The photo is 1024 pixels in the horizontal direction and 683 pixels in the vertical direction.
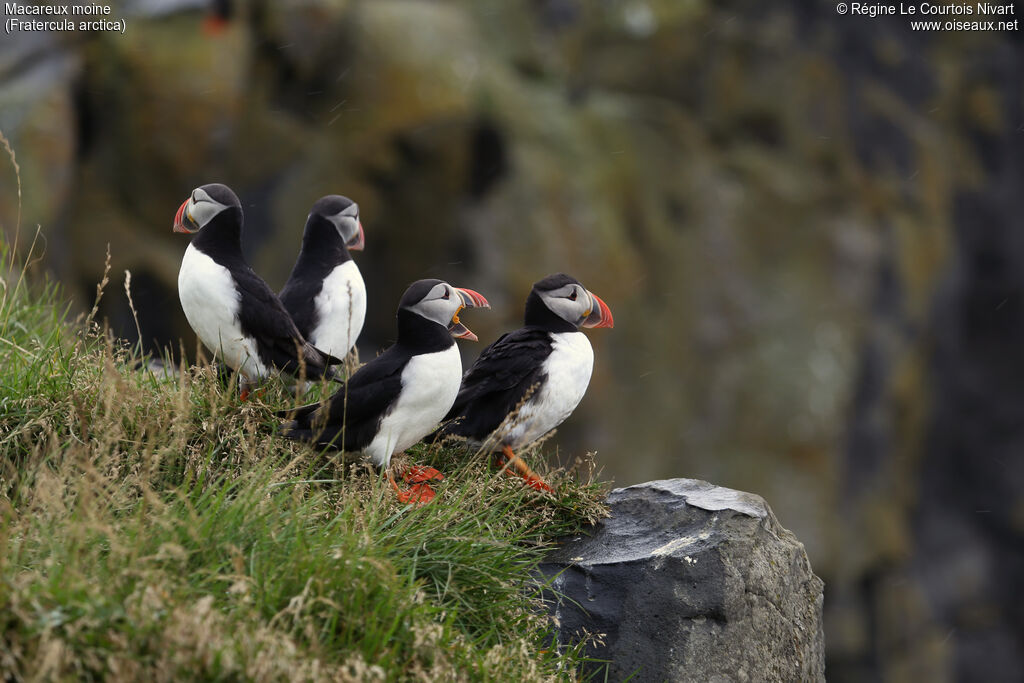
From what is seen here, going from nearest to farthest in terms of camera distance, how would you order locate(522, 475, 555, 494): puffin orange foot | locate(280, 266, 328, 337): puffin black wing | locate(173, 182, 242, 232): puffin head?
locate(522, 475, 555, 494): puffin orange foot → locate(173, 182, 242, 232): puffin head → locate(280, 266, 328, 337): puffin black wing

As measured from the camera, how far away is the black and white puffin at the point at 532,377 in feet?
12.9

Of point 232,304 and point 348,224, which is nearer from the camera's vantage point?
point 232,304

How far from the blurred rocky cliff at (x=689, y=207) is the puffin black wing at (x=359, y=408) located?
6.10m

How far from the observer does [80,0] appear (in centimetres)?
1030

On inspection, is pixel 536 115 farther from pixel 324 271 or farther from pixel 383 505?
pixel 383 505

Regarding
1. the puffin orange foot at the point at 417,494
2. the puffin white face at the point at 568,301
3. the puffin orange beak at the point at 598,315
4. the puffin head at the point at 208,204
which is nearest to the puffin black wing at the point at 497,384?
the puffin white face at the point at 568,301

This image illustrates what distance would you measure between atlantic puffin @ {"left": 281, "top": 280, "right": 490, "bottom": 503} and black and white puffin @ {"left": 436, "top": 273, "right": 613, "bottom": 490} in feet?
1.07

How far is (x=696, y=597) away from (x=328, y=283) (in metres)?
2.00

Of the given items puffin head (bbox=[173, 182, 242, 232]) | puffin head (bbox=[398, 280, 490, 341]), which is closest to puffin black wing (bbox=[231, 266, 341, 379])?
puffin head (bbox=[173, 182, 242, 232])

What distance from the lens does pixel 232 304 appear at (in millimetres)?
3895

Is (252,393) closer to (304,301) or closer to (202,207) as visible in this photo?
(304,301)

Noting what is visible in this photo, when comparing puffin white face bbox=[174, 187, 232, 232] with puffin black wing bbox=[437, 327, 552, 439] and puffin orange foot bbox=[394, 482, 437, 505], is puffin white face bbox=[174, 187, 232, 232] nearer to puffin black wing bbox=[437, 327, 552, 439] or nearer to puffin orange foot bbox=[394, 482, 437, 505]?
puffin black wing bbox=[437, 327, 552, 439]

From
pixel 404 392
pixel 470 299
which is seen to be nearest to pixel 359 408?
pixel 404 392

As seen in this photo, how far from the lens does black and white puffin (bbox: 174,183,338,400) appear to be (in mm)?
3904
